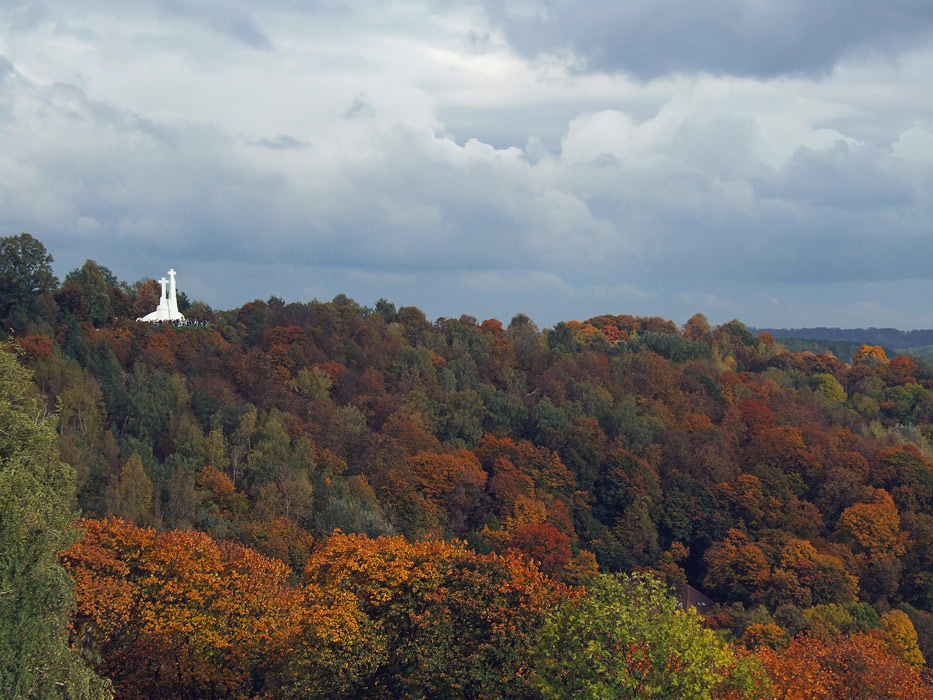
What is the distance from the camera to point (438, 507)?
242 ft

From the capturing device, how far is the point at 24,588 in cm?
2138

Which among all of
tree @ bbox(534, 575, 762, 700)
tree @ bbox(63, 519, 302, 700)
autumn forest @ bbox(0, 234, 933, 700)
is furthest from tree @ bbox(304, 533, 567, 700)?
tree @ bbox(63, 519, 302, 700)

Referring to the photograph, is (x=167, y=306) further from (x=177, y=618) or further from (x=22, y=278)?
(x=177, y=618)

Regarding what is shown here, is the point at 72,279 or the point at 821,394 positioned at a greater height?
the point at 72,279

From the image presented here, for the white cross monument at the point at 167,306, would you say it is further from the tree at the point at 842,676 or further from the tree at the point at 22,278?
the tree at the point at 842,676

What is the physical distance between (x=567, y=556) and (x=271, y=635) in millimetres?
35980

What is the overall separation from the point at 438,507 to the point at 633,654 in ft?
167

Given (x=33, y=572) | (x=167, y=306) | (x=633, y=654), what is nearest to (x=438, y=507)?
(x=167, y=306)

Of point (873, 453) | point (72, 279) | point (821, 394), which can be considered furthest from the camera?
point (821, 394)

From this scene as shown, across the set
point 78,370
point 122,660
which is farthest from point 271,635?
point 78,370

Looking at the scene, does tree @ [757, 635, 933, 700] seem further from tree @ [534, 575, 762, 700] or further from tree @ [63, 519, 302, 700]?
tree @ [63, 519, 302, 700]

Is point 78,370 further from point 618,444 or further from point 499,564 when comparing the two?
point 499,564

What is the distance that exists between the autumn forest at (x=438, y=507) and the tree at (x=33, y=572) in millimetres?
65

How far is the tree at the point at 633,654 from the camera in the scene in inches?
878
